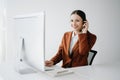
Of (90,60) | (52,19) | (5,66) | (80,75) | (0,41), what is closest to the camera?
(80,75)

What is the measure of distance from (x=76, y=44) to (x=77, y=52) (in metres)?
0.12

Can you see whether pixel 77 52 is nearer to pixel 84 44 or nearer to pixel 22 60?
pixel 84 44

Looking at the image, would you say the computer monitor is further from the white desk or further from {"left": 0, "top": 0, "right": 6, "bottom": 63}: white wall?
{"left": 0, "top": 0, "right": 6, "bottom": 63}: white wall

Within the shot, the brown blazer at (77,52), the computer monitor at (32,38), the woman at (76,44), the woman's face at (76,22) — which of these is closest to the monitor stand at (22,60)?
the computer monitor at (32,38)

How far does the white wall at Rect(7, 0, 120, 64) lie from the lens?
10.3ft

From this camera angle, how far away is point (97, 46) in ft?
10.2

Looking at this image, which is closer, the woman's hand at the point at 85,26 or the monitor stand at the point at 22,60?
the monitor stand at the point at 22,60

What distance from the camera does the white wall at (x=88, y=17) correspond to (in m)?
3.13

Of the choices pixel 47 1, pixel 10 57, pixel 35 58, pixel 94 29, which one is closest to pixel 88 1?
pixel 94 29

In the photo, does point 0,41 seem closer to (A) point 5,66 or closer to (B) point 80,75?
(A) point 5,66

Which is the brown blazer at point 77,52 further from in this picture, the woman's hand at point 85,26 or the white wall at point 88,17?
the white wall at point 88,17

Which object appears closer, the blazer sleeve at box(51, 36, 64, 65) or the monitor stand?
the monitor stand

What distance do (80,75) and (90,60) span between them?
970 mm

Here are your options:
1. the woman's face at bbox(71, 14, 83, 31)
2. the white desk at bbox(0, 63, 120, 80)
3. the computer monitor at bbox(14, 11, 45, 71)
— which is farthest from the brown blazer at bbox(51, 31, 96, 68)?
the computer monitor at bbox(14, 11, 45, 71)
